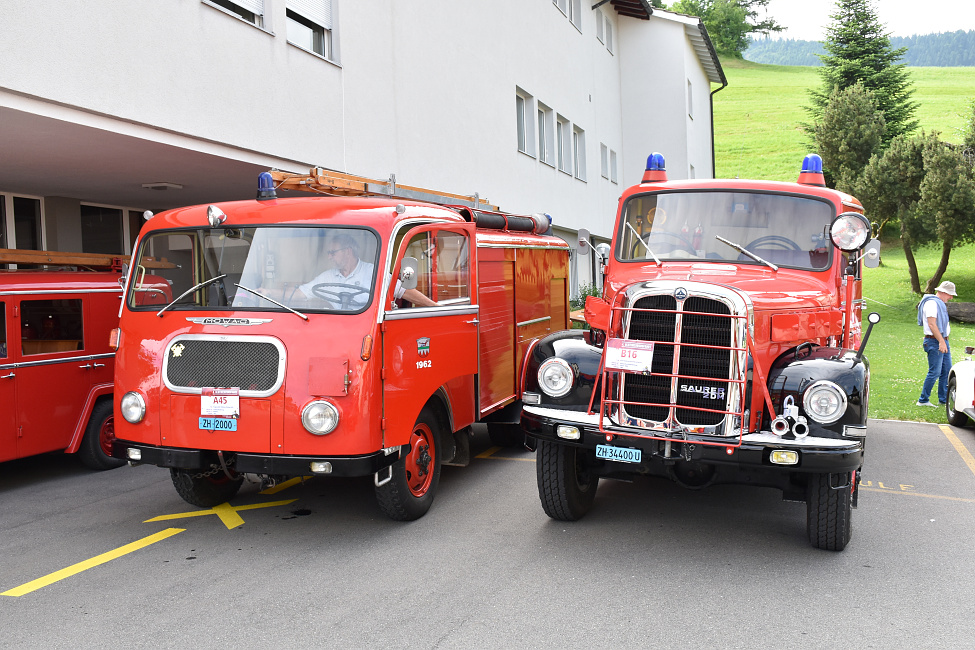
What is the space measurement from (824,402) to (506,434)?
4.49 m

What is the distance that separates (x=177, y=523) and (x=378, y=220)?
9.50 ft

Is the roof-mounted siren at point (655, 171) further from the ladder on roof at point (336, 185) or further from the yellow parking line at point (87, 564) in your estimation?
the yellow parking line at point (87, 564)

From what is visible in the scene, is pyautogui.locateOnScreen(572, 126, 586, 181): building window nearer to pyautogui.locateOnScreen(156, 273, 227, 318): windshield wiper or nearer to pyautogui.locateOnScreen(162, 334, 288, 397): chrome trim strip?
pyautogui.locateOnScreen(156, 273, 227, 318): windshield wiper

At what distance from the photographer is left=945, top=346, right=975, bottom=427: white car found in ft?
30.9

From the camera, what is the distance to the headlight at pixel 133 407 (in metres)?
5.80

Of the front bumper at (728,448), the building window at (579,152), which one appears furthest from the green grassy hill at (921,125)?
the building window at (579,152)

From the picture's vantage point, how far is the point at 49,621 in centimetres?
448

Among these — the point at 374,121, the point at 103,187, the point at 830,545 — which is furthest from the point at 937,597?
the point at 103,187

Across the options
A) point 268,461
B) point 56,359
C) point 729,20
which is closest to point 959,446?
point 268,461

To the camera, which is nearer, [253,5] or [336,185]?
[336,185]

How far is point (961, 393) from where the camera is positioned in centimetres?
969

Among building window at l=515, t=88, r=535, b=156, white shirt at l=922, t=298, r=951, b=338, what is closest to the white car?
white shirt at l=922, t=298, r=951, b=338

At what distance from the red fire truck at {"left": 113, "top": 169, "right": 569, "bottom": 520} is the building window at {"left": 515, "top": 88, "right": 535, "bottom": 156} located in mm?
13272

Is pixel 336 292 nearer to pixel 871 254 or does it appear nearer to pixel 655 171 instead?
pixel 655 171
